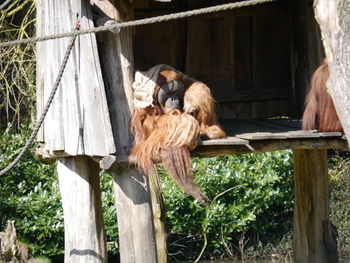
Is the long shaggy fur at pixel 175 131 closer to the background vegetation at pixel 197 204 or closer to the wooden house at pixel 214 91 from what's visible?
the wooden house at pixel 214 91

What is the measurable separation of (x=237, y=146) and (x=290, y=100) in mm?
1895

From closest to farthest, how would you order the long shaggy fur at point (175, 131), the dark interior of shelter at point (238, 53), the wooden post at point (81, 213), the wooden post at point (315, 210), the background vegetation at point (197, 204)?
the long shaggy fur at point (175, 131)
the wooden post at point (81, 213)
the dark interior of shelter at point (238, 53)
the wooden post at point (315, 210)
the background vegetation at point (197, 204)

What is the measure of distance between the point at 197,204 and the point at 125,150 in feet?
14.3

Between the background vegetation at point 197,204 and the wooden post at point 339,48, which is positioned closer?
the wooden post at point 339,48

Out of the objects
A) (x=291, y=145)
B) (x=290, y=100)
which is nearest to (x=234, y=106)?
(x=290, y=100)

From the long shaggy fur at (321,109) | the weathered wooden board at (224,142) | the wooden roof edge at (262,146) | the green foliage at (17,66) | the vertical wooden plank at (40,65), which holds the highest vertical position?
the green foliage at (17,66)

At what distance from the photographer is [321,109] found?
5133 mm

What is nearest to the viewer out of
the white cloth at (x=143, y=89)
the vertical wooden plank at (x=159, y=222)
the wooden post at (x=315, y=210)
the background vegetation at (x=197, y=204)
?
the white cloth at (x=143, y=89)

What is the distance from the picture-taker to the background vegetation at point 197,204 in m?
8.74

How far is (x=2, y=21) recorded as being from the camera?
978 centimetres

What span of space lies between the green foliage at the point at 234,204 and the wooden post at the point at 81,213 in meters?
3.85

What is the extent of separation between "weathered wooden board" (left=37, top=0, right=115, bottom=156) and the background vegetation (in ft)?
13.1

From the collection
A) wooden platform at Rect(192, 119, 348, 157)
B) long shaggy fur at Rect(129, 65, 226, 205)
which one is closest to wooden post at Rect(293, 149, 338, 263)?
wooden platform at Rect(192, 119, 348, 157)

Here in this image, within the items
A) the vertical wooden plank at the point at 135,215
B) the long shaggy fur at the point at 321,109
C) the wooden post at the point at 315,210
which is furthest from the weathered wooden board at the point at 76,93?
the wooden post at the point at 315,210
